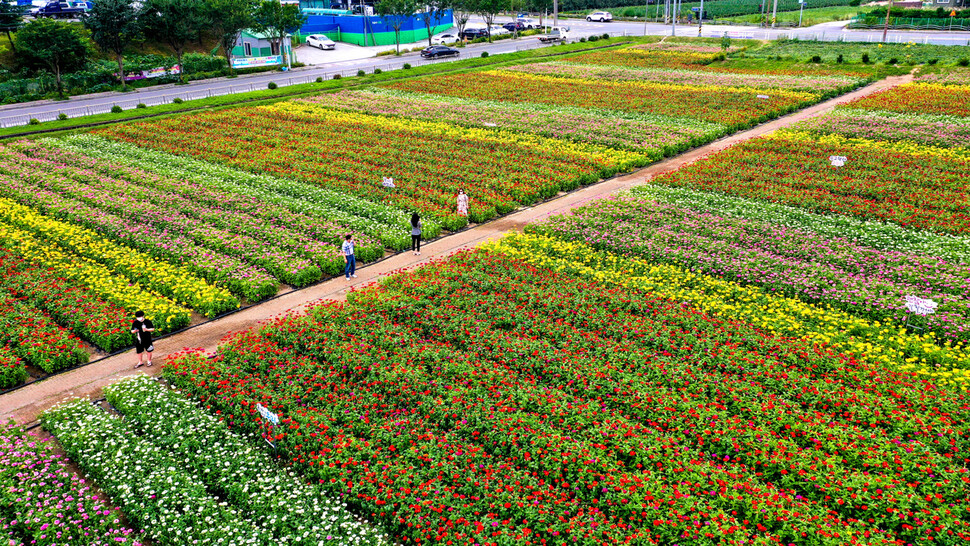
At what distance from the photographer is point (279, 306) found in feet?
61.3

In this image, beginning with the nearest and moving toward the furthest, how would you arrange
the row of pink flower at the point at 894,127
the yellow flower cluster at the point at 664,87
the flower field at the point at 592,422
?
the flower field at the point at 592,422, the row of pink flower at the point at 894,127, the yellow flower cluster at the point at 664,87

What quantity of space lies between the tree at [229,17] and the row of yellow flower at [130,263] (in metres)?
48.0

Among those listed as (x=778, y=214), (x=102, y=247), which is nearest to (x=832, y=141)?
(x=778, y=214)

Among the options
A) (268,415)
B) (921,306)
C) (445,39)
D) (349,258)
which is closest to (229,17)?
(445,39)

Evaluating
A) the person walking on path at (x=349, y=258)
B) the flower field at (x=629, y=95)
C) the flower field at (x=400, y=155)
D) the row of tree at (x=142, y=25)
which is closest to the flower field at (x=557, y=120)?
the flower field at (x=400, y=155)

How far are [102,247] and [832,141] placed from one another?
32.3m

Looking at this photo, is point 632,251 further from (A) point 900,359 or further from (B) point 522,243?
(A) point 900,359

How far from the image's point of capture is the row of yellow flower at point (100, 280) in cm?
1759

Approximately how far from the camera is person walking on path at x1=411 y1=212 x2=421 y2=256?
21.5m

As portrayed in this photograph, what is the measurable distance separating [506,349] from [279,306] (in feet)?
23.6

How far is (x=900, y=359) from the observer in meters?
14.5

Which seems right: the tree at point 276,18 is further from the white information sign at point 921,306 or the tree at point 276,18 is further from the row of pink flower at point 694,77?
the white information sign at point 921,306

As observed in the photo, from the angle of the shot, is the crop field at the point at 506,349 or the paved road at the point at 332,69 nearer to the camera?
the crop field at the point at 506,349

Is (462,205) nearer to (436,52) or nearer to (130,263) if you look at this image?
(130,263)
